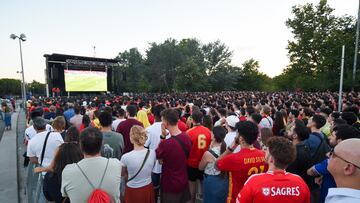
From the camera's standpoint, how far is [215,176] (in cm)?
361

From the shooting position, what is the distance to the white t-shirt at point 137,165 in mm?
3222

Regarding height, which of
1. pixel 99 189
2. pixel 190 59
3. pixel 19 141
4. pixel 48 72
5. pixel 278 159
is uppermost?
pixel 190 59

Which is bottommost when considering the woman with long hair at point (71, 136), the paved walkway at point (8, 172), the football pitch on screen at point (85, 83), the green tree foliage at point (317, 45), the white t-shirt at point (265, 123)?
the paved walkway at point (8, 172)

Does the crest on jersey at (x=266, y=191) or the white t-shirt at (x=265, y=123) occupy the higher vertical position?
the crest on jersey at (x=266, y=191)

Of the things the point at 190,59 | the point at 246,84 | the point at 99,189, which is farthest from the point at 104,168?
the point at 246,84

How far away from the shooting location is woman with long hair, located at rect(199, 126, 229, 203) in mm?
3537

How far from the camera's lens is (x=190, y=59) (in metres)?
49.9

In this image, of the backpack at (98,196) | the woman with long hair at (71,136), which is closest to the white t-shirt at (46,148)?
the woman with long hair at (71,136)

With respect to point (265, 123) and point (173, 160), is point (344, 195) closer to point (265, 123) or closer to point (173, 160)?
point (173, 160)

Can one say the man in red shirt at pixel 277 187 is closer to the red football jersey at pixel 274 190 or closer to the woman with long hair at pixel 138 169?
the red football jersey at pixel 274 190

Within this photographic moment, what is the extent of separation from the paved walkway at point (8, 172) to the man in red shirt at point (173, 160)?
141 inches

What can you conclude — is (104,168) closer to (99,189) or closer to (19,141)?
(99,189)

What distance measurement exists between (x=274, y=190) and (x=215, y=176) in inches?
66.7

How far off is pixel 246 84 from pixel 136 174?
202 ft
